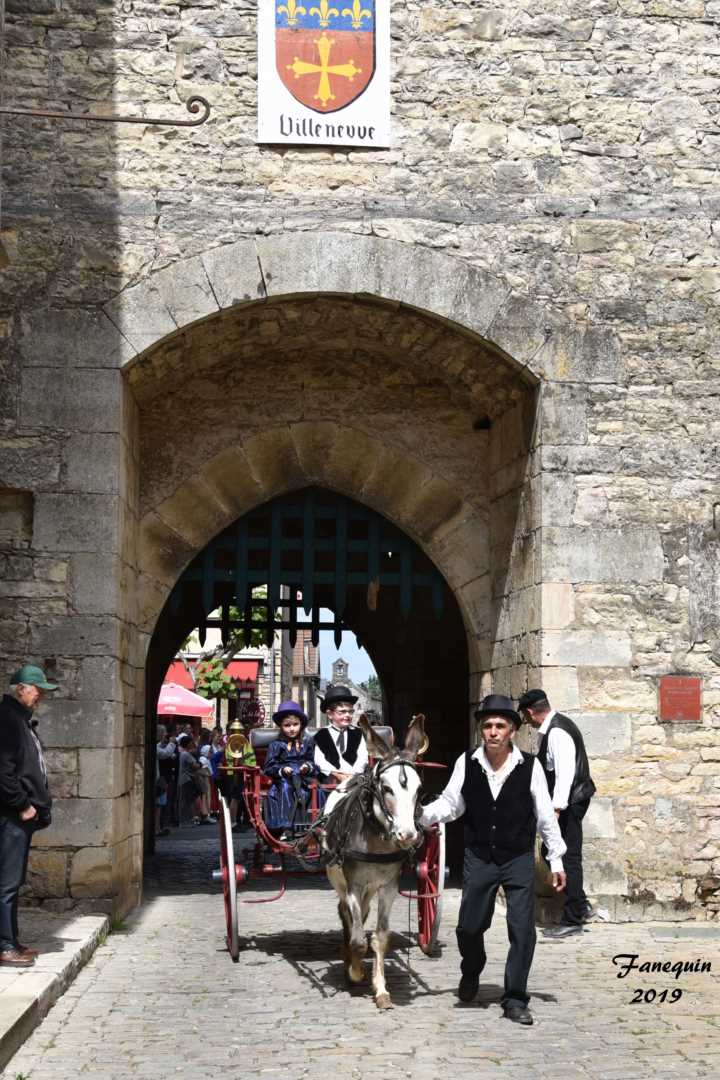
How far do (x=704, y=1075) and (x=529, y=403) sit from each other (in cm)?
473

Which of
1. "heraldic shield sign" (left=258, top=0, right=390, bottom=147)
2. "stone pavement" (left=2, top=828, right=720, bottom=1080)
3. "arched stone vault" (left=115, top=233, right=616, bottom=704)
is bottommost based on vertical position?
"stone pavement" (left=2, top=828, right=720, bottom=1080)

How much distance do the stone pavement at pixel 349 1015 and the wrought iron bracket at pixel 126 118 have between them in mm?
4289

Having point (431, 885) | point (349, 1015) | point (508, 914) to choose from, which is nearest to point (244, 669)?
point (431, 885)

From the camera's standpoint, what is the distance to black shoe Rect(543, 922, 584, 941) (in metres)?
7.68

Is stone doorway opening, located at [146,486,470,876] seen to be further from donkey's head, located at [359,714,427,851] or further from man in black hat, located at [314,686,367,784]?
donkey's head, located at [359,714,427,851]

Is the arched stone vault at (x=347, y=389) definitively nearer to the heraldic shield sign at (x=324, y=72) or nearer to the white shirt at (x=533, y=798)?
the heraldic shield sign at (x=324, y=72)

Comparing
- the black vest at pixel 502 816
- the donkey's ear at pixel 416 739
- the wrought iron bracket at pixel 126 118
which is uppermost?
the wrought iron bracket at pixel 126 118

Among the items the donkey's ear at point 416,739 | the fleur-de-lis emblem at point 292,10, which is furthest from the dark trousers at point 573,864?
the fleur-de-lis emblem at point 292,10

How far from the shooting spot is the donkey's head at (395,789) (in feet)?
18.5

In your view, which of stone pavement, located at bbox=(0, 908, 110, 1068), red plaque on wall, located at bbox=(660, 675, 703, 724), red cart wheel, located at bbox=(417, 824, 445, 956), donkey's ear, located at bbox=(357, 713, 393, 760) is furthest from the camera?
red plaque on wall, located at bbox=(660, 675, 703, 724)

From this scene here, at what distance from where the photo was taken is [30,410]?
8172 mm

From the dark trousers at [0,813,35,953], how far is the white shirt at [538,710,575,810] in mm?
2939

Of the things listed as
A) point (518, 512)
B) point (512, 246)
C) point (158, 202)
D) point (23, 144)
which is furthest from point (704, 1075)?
point (23, 144)

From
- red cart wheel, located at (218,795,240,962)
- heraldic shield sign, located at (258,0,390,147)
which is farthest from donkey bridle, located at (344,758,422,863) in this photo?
heraldic shield sign, located at (258,0,390,147)
